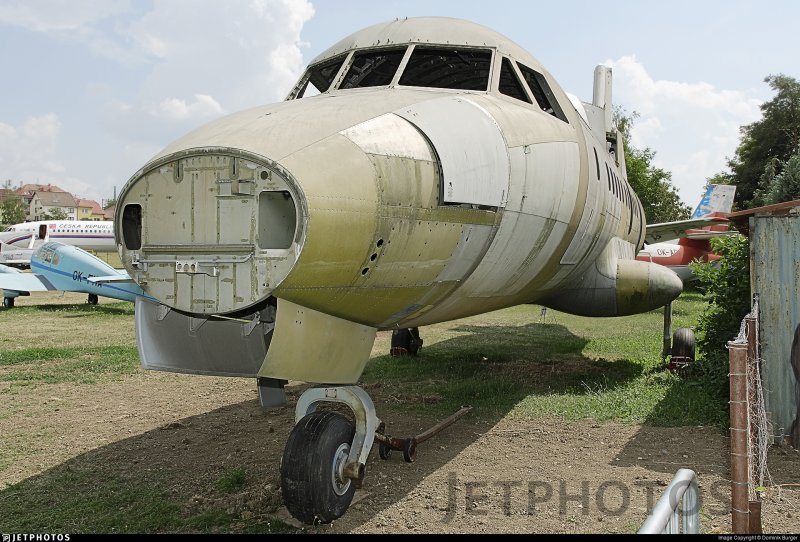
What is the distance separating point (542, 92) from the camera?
6645 mm

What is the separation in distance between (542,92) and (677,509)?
4858 millimetres

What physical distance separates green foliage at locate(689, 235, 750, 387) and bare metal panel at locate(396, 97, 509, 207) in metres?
4.99

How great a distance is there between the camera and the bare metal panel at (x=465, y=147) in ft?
13.5

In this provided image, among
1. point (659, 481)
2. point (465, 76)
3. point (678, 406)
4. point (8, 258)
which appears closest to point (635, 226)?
point (678, 406)

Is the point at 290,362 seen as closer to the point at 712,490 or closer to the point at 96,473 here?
the point at 96,473

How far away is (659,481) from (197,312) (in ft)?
12.8

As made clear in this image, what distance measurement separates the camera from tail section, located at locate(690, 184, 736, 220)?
28.7m

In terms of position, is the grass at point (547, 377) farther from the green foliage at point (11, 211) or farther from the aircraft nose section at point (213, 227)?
the green foliage at point (11, 211)

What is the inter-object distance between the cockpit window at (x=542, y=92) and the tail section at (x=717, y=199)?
24788 millimetres

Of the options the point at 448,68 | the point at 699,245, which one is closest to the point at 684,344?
the point at 448,68

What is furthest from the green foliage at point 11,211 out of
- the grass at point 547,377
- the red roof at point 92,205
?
the grass at point 547,377

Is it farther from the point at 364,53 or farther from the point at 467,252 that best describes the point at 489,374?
the point at 467,252

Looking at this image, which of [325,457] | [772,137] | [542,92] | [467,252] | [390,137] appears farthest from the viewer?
[772,137]

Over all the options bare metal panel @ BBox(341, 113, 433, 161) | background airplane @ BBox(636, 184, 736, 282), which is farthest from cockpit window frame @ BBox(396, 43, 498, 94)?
background airplane @ BBox(636, 184, 736, 282)
